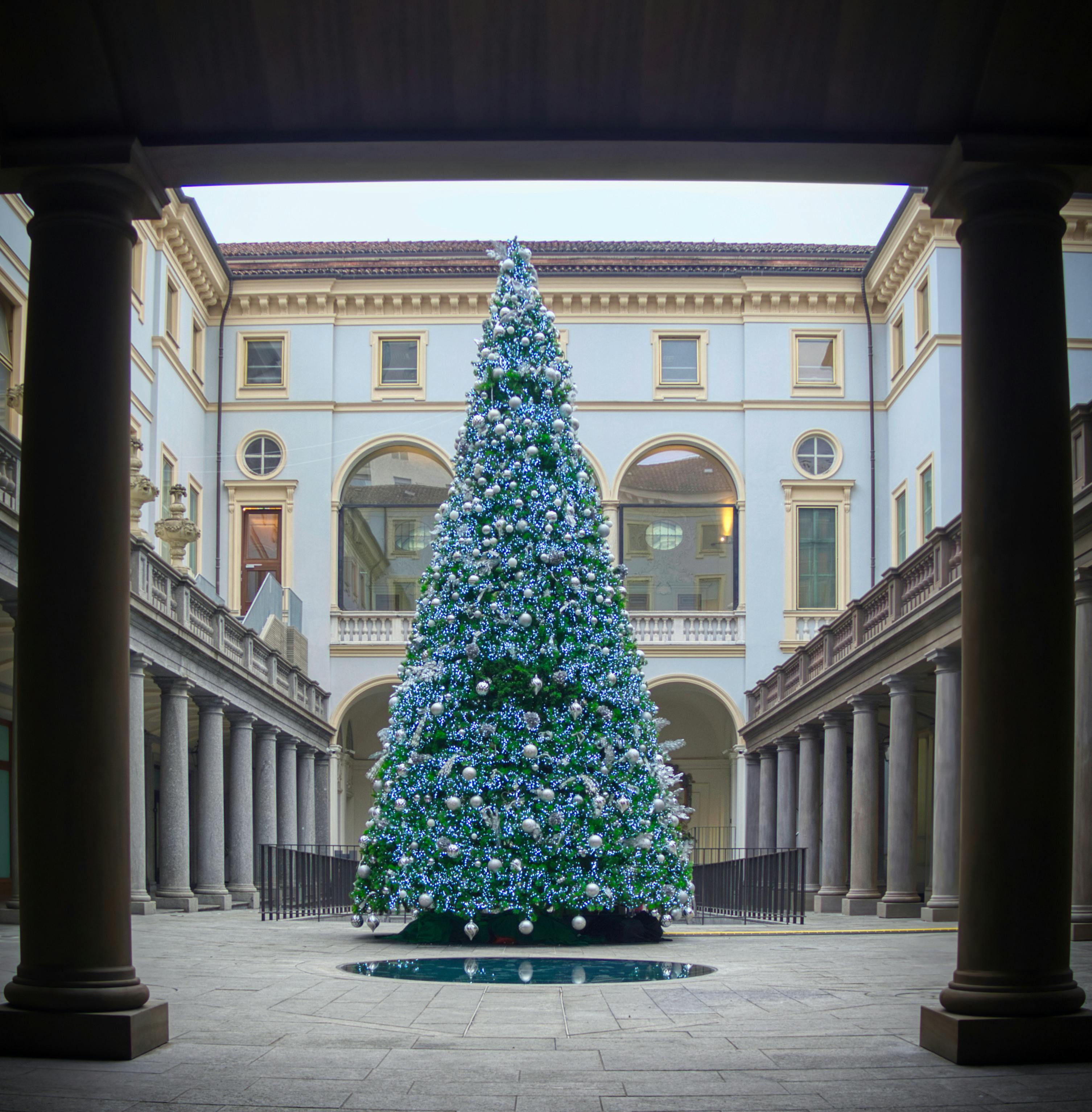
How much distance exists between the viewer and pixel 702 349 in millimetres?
42031

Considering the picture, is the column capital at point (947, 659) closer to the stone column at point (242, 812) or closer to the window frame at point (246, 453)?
the stone column at point (242, 812)

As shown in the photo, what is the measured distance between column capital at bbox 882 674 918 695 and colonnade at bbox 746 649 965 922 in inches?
0.6

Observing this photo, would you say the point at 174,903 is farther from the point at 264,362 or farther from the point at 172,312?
the point at 264,362

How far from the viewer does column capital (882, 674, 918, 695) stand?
24.0 meters

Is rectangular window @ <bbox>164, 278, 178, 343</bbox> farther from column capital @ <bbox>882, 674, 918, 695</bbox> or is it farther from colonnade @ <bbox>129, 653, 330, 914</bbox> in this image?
column capital @ <bbox>882, 674, 918, 695</bbox>

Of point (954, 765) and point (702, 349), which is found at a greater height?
point (702, 349)

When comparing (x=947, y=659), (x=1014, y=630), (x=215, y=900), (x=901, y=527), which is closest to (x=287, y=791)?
(x=215, y=900)

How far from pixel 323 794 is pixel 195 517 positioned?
8.25m

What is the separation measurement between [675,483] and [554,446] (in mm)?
36763

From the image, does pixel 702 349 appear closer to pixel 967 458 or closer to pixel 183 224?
pixel 183 224

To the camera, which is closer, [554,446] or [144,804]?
[554,446]

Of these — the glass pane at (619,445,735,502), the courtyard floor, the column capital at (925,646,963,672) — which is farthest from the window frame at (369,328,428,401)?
the courtyard floor

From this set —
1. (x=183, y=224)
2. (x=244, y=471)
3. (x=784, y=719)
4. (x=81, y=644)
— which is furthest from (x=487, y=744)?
(x=244, y=471)

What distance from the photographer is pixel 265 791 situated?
1264 inches
